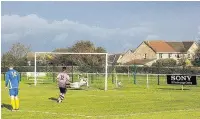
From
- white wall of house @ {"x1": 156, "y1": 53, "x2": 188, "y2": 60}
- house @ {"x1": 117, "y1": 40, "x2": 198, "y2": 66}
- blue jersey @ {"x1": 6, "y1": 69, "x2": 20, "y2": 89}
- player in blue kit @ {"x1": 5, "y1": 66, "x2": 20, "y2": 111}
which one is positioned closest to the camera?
player in blue kit @ {"x1": 5, "y1": 66, "x2": 20, "y2": 111}

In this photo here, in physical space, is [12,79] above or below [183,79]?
above

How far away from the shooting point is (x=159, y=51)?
110m

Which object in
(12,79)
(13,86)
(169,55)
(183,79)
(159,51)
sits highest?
(159,51)

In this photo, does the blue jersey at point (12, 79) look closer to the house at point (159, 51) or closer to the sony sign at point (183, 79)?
the sony sign at point (183, 79)

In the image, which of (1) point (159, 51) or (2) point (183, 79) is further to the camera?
(1) point (159, 51)

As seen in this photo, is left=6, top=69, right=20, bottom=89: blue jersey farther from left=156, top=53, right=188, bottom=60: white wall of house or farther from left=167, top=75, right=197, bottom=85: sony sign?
left=156, top=53, right=188, bottom=60: white wall of house

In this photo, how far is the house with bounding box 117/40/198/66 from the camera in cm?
10957

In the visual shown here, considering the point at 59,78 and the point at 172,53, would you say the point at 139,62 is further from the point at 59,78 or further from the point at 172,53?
the point at 59,78

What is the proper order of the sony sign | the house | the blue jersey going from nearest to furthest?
the blue jersey < the sony sign < the house

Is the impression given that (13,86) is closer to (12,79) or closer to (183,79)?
(12,79)

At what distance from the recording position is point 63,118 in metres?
15.6

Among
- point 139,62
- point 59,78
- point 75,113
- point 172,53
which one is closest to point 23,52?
point 139,62

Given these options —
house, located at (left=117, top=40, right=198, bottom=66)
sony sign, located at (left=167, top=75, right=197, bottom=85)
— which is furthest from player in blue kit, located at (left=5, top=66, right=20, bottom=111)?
house, located at (left=117, top=40, right=198, bottom=66)

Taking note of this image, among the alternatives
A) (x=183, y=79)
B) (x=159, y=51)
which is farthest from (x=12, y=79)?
(x=159, y=51)
